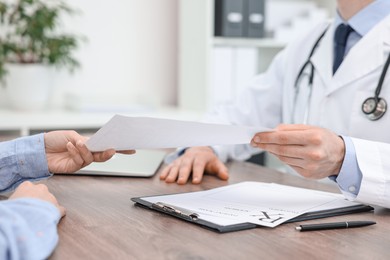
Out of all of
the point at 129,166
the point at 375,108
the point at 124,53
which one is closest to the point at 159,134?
the point at 129,166

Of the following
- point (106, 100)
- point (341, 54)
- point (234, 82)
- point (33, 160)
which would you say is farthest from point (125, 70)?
point (33, 160)

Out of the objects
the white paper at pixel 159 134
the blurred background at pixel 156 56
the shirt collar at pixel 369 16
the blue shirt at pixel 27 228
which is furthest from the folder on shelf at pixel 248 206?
the blurred background at pixel 156 56

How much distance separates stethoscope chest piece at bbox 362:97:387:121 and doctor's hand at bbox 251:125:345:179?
33 cm

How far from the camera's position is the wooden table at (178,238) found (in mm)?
743

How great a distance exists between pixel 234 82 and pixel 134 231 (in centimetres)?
198

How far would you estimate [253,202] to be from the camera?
39.2 inches

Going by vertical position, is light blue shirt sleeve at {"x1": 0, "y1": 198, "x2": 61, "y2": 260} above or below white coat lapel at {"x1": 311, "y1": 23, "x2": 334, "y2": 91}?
below

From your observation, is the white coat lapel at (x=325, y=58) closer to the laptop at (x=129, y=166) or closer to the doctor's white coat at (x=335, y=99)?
the doctor's white coat at (x=335, y=99)

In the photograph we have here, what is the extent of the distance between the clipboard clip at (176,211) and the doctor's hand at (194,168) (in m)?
0.25

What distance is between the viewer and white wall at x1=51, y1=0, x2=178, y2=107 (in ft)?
9.13

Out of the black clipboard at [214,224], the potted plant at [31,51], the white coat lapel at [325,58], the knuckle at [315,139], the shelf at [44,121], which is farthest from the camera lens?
the potted plant at [31,51]

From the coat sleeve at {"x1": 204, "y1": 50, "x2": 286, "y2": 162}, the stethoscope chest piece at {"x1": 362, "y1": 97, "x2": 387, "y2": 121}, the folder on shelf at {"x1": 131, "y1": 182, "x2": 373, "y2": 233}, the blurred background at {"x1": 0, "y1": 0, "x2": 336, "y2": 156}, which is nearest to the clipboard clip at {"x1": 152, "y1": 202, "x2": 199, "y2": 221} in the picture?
the folder on shelf at {"x1": 131, "y1": 182, "x2": 373, "y2": 233}

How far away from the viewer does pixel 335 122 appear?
4.69ft

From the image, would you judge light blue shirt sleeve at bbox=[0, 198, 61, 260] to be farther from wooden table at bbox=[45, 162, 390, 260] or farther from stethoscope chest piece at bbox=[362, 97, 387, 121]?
stethoscope chest piece at bbox=[362, 97, 387, 121]
